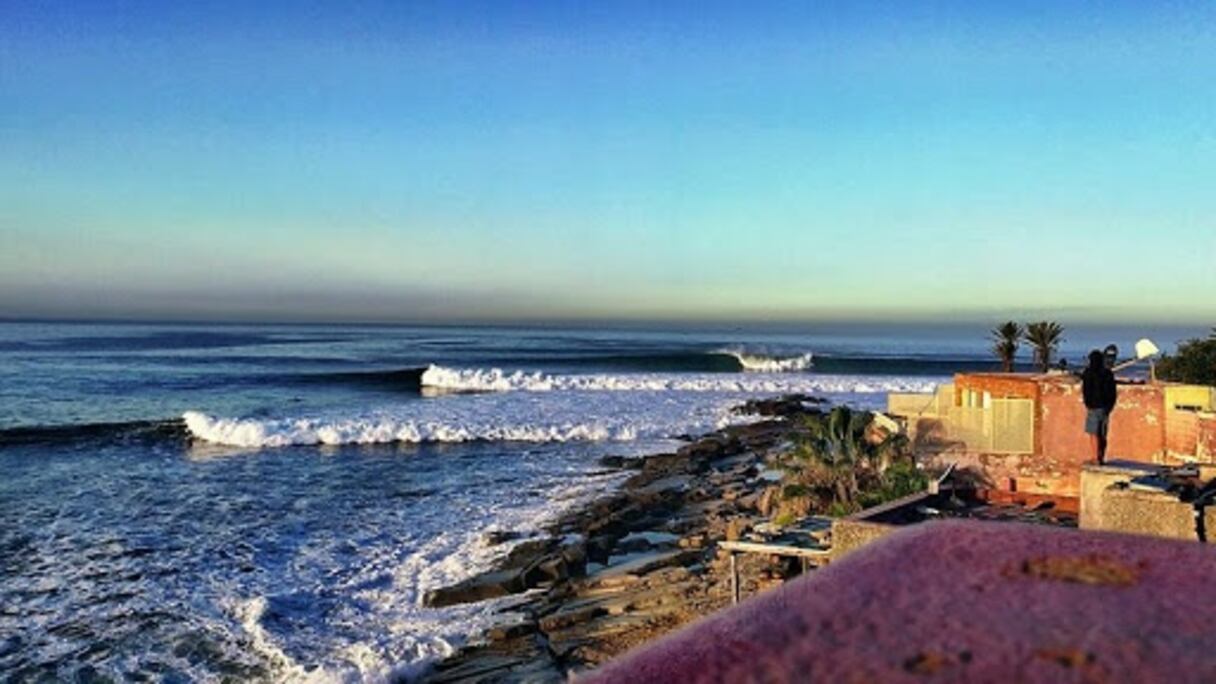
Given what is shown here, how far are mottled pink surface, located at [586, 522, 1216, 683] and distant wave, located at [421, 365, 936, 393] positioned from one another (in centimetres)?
4309

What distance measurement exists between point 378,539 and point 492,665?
5.95m

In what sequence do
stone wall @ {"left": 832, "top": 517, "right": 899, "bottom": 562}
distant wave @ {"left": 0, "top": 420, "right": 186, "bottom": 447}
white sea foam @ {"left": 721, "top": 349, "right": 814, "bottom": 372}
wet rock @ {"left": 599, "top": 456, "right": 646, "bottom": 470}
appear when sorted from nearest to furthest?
stone wall @ {"left": 832, "top": 517, "right": 899, "bottom": 562} → wet rock @ {"left": 599, "top": 456, "right": 646, "bottom": 470} → distant wave @ {"left": 0, "top": 420, "right": 186, "bottom": 447} → white sea foam @ {"left": 721, "top": 349, "right": 814, "bottom": 372}

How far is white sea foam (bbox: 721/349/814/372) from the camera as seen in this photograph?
2383 inches

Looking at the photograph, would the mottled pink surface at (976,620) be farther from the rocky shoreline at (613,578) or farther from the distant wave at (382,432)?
the distant wave at (382,432)

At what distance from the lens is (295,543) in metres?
13.9

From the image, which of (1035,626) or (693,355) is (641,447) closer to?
(1035,626)

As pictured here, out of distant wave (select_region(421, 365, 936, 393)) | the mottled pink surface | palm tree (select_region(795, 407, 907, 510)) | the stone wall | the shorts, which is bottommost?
distant wave (select_region(421, 365, 936, 393))

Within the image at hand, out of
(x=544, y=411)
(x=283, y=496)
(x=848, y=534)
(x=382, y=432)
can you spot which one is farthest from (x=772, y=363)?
(x=848, y=534)

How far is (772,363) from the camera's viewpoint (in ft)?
207

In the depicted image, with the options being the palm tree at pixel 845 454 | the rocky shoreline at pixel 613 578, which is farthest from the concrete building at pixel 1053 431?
the rocky shoreline at pixel 613 578

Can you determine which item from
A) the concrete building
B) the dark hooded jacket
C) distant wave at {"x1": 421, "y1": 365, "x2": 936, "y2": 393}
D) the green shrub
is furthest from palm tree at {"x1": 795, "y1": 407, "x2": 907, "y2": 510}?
distant wave at {"x1": 421, "y1": 365, "x2": 936, "y2": 393}

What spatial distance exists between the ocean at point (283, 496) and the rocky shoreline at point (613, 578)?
1.64 feet

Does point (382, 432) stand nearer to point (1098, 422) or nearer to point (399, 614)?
point (399, 614)

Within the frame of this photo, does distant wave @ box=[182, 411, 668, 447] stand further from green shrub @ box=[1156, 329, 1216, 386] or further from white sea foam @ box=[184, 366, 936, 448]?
green shrub @ box=[1156, 329, 1216, 386]
